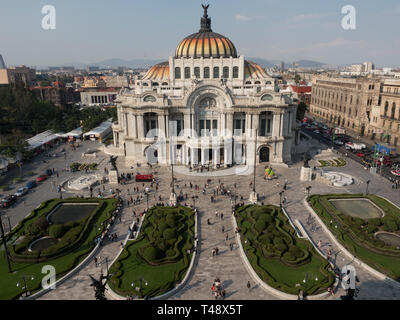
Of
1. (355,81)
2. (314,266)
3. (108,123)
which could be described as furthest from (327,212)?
(108,123)

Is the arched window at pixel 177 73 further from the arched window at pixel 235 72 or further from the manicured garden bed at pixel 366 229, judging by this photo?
the manicured garden bed at pixel 366 229

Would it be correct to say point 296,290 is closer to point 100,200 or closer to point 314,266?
point 314,266

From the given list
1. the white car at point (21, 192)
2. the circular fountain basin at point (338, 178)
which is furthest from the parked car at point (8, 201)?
the circular fountain basin at point (338, 178)

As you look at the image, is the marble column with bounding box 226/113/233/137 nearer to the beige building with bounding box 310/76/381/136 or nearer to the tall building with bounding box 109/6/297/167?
the tall building with bounding box 109/6/297/167

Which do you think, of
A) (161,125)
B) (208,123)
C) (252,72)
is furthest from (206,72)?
(161,125)

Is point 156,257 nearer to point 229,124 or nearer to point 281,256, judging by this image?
point 281,256

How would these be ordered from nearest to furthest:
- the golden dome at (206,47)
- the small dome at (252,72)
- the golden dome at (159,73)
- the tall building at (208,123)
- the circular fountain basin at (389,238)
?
the circular fountain basin at (389,238)
the tall building at (208,123)
the golden dome at (206,47)
the small dome at (252,72)
the golden dome at (159,73)
